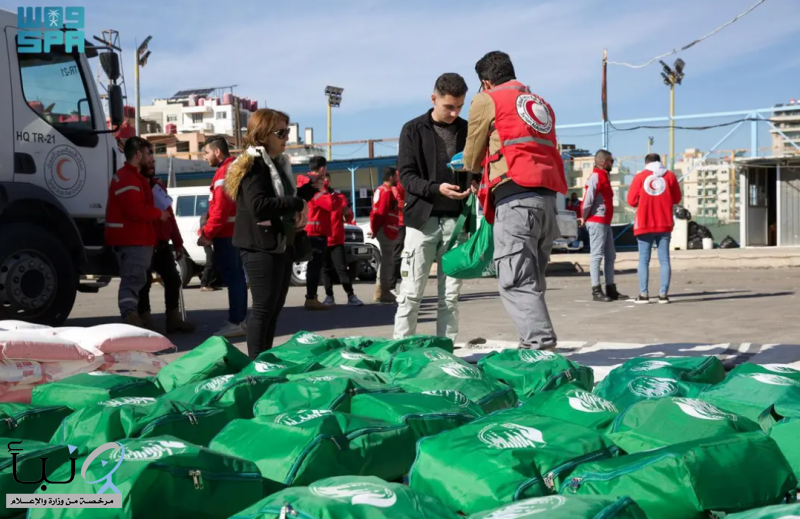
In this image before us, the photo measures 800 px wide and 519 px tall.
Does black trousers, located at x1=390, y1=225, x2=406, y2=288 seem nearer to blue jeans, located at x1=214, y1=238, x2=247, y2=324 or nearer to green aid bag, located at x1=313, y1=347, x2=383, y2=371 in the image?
blue jeans, located at x1=214, y1=238, x2=247, y2=324

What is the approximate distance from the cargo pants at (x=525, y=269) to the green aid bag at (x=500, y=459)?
221 cm

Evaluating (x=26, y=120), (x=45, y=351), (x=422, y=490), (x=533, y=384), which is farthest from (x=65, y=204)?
(x=422, y=490)

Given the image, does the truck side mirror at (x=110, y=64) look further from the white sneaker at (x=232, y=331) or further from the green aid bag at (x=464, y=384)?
the green aid bag at (x=464, y=384)

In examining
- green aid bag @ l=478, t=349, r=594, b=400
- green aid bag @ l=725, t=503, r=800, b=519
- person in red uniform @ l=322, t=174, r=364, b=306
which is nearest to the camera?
green aid bag @ l=725, t=503, r=800, b=519

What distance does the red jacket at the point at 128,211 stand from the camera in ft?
26.7

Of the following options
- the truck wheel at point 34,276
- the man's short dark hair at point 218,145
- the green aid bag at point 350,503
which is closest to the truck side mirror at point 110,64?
the man's short dark hair at point 218,145

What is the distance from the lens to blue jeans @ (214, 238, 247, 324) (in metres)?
8.18

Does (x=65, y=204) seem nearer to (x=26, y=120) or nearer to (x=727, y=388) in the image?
→ (x=26, y=120)

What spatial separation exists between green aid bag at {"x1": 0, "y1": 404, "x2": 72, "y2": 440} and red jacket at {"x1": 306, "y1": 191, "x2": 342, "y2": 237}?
808cm

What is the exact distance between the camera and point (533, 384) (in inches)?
166

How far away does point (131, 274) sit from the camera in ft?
27.1

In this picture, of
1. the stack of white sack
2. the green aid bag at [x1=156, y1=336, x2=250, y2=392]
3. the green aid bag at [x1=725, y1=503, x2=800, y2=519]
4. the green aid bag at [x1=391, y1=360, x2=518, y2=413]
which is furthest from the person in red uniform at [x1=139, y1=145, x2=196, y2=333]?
the green aid bag at [x1=725, y1=503, x2=800, y2=519]

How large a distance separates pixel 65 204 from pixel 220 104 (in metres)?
138

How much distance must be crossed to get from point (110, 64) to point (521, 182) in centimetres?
551
